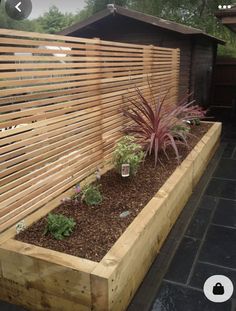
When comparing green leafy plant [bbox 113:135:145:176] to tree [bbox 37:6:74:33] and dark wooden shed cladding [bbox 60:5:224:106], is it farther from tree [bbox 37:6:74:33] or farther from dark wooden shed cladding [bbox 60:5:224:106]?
tree [bbox 37:6:74:33]

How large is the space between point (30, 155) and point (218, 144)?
4244mm

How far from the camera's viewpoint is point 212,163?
16.5 ft

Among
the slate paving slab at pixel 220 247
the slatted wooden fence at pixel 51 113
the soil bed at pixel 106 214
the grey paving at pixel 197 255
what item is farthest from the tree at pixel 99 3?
the slate paving slab at pixel 220 247

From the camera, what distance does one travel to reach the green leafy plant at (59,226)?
2.31 m

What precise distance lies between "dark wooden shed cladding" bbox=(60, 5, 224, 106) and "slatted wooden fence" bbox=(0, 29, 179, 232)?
3.61 m

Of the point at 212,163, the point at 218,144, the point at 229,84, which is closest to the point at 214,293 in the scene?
the point at 212,163

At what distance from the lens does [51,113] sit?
266cm

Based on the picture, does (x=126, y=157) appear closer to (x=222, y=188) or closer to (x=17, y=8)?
(x=222, y=188)

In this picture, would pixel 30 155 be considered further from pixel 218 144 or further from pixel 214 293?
pixel 218 144

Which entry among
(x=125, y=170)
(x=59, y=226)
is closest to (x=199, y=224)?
(x=125, y=170)

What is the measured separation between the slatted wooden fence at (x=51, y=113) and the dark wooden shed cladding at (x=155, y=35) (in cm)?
361

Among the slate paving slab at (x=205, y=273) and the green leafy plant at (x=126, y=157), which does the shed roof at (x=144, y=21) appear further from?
the slate paving slab at (x=205, y=273)

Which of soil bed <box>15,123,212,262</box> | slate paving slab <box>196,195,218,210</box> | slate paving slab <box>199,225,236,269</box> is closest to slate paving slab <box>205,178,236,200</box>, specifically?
slate paving slab <box>196,195,218,210</box>

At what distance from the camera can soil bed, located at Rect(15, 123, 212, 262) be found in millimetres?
2203
